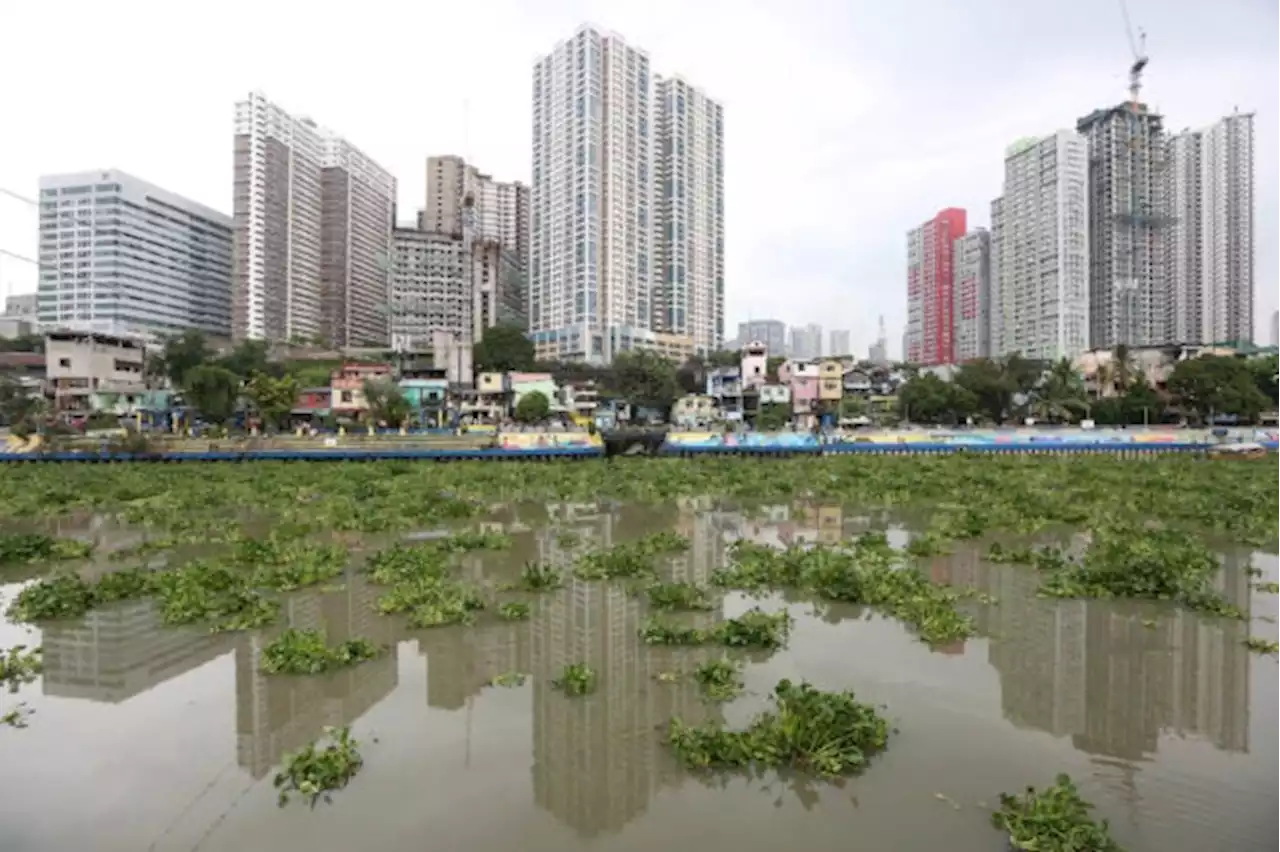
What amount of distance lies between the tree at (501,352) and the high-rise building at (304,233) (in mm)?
38687

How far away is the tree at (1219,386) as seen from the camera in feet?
200

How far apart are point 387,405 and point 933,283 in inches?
4070

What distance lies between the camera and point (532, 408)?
67.2 m

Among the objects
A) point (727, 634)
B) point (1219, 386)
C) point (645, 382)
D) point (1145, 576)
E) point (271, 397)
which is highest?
point (645, 382)

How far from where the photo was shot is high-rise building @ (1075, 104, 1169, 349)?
302 feet

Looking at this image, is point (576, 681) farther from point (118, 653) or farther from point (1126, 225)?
point (1126, 225)

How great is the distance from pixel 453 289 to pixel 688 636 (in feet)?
398

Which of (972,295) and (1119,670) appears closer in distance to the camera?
(1119,670)

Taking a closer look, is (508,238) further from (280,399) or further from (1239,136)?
(1239,136)

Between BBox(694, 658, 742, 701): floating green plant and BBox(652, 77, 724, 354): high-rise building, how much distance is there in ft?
374

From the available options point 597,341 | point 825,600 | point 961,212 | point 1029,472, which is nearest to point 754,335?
point 961,212

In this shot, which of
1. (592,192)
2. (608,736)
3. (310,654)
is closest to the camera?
(608,736)

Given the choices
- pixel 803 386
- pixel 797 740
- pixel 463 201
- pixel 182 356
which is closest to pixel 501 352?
pixel 182 356

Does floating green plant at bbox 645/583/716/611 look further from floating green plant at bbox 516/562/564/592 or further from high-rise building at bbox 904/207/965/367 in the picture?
high-rise building at bbox 904/207/965/367
